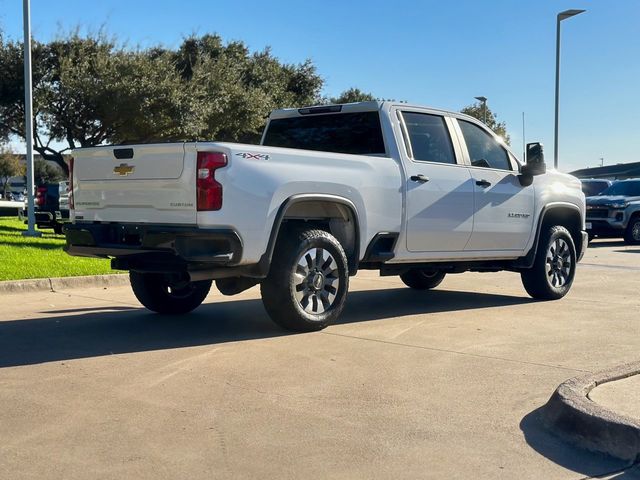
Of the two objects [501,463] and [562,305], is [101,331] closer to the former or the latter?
[501,463]

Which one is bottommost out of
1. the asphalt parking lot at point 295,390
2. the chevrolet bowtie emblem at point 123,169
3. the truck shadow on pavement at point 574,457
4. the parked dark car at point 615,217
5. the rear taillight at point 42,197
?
the truck shadow on pavement at point 574,457

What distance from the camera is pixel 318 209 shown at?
6.98m

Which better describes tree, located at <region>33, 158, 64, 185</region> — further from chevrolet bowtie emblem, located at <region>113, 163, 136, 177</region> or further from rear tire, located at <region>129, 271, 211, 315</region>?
chevrolet bowtie emblem, located at <region>113, 163, 136, 177</region>

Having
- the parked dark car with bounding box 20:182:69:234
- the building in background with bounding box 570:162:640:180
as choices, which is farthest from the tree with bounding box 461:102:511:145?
the parked dark car with bounding box 20:182:69:234

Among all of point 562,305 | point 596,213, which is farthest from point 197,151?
point 596,213

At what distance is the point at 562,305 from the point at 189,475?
6.44 meters

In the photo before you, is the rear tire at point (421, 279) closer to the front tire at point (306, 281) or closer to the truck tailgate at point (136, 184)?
the front tire at point (306, 281)

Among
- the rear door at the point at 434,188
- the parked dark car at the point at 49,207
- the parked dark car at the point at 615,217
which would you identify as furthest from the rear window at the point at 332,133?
the parked dark car at the point at 615,217

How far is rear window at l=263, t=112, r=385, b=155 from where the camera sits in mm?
7809

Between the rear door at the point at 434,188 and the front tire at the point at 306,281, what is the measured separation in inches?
40.7

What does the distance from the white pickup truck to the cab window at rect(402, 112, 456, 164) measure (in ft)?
0.06

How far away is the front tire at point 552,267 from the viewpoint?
921 centimetres

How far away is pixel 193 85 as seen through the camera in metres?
25.2

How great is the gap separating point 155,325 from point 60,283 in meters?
3.37
